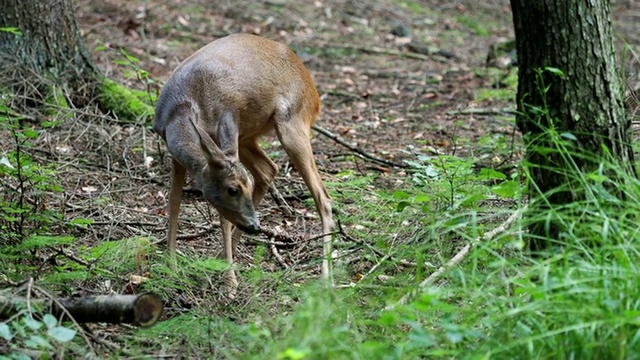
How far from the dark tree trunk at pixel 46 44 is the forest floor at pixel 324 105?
484 millimetres

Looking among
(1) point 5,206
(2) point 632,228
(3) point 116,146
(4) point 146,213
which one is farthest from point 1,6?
(2) point 632,228

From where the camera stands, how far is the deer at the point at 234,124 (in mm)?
5227

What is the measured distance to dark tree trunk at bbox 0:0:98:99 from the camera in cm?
761

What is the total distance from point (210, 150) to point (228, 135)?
29 centimetres

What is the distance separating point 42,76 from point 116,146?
1.06 meters

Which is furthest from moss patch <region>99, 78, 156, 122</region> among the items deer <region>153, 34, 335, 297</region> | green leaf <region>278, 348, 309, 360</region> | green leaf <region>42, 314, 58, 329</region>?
green leaf <region>278, 348, 309, 360</region>

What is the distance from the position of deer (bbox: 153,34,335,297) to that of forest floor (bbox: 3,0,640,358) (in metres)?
0.30

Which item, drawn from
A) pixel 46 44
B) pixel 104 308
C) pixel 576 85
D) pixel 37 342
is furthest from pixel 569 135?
pixel 46 44

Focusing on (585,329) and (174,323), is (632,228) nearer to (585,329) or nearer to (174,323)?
(585,329)

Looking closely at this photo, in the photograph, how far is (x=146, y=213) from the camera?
20.5 feet

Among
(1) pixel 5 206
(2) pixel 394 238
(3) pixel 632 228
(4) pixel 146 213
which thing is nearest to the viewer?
(3) pixel 632 228

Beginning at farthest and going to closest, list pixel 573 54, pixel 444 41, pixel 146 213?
pixel 444 41
pixel 146 213
pixel 573 54

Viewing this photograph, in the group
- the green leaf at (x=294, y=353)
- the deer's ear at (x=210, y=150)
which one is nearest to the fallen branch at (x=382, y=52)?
the deer's ear at (x=210, y=150)

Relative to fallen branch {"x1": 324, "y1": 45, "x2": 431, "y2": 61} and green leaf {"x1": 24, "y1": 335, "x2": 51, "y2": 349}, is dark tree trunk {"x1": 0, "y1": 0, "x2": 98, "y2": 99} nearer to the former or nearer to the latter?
green leaf {"x1": 24, "y1": 335, "x2": 51, "y2": 349}
